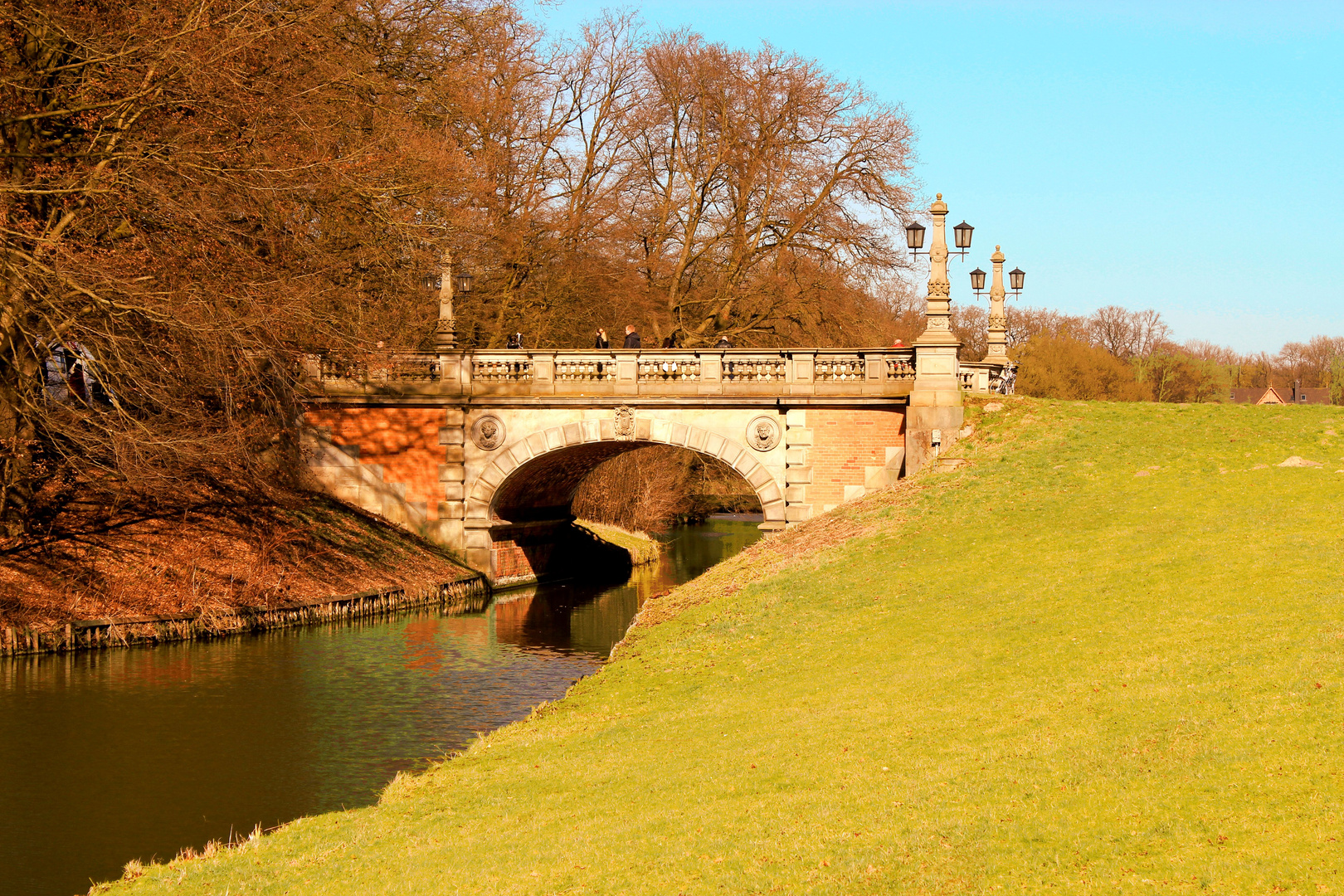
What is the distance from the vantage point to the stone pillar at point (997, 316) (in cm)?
2834

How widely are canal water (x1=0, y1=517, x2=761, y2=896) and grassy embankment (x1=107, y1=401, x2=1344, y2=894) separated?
1.43m

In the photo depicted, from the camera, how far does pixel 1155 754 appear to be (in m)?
8.32

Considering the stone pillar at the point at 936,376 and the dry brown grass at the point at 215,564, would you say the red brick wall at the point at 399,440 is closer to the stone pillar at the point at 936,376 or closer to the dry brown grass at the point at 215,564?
the dry brown grass at the point at 215,564

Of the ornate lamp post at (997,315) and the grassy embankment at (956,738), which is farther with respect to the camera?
the ornate lamp post at (997,315)

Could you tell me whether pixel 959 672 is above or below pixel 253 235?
below

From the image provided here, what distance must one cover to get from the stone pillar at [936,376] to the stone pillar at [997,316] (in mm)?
3601

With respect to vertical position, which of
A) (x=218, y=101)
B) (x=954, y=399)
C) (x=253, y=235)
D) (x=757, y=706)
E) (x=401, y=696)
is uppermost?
(x=218, y=101)

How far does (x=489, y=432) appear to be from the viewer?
28234 mm

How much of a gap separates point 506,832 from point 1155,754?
15.6 ft

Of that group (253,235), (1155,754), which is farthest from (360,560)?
(1155,754)

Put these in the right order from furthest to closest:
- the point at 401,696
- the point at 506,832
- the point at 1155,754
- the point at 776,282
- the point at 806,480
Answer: the point at 776,282
the point at 806,480
the point at 401,696
the point at 506,832
the point at 1155,754

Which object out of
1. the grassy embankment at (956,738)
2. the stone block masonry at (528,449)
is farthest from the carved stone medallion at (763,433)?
the grassy embankment at (956,738)

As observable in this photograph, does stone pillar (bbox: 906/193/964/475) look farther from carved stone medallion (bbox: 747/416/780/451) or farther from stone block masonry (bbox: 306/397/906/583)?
carved stone medallion (bbox: 747/416/780/451)

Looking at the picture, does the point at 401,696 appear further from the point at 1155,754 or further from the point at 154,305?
the point at 1155,754
